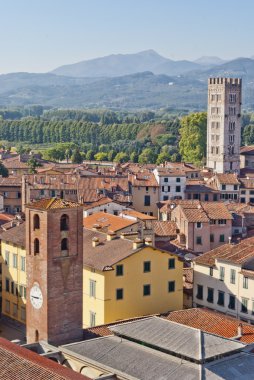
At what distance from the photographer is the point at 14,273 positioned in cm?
4909

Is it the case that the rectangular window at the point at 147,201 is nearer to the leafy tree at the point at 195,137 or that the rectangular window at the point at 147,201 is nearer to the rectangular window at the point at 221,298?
the rectangular window at the point at 221,298

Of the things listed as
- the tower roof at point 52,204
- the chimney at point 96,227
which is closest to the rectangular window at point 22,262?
the chimney at point 96,227

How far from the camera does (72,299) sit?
3606 centimetres

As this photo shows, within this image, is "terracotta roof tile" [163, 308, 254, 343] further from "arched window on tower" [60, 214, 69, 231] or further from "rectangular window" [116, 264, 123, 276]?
"arched window on tower" [60, 214, 69, 231]

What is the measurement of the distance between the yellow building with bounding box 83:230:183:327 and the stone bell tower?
237 feet

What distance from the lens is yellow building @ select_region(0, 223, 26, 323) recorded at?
4803 cm

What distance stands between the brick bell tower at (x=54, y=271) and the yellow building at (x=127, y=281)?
599 centimetres

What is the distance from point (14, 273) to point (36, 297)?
1329 cm

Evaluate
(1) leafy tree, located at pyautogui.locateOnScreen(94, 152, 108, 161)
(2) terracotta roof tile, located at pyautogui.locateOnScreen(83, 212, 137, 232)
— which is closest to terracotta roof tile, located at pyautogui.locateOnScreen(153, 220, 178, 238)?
(2) terracotta roof tile, located at pyautogui.locateOnScreen(83, 212, 137, 232)

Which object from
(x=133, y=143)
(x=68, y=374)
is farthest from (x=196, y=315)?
(x=133, y=143)

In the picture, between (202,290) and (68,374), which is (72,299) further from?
(202,290)

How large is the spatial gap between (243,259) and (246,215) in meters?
25.3

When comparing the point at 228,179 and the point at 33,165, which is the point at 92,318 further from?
the point at 33,165

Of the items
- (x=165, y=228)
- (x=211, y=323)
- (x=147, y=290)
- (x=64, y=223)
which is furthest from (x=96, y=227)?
(x=64, y=223)
